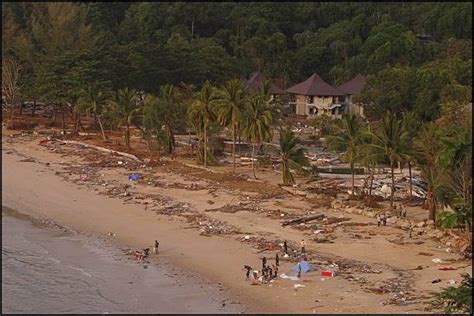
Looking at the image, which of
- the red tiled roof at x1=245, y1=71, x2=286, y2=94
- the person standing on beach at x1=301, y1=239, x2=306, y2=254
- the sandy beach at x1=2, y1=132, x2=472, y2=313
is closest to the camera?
the sandy beach at x1=2, y1=132, x2=472, y2=313

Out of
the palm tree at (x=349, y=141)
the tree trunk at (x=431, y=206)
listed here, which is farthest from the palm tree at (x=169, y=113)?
the tree trunk at (x=431, y=206)

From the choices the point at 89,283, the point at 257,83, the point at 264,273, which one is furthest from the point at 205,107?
the point at 257,83

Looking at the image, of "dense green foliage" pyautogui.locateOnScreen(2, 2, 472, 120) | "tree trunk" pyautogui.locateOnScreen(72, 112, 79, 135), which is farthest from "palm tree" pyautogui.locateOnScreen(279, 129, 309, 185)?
"tree trunk" pyautogui.locateOnScreen(72, 112, 79, 135)

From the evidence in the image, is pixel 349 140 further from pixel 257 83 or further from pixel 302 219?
pixel 257 83

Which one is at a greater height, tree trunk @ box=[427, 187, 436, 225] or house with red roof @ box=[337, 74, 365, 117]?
house with red roof @ box=[337, 74, 365, 117]

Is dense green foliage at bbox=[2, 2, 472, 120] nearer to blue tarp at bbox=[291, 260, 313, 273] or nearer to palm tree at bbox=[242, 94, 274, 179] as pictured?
palm tree at bbox=[242, 94, 274, 179]

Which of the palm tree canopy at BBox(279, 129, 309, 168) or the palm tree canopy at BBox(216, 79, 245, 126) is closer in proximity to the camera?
the palm tree canopy at BBox(279, 129, 309, 168)
